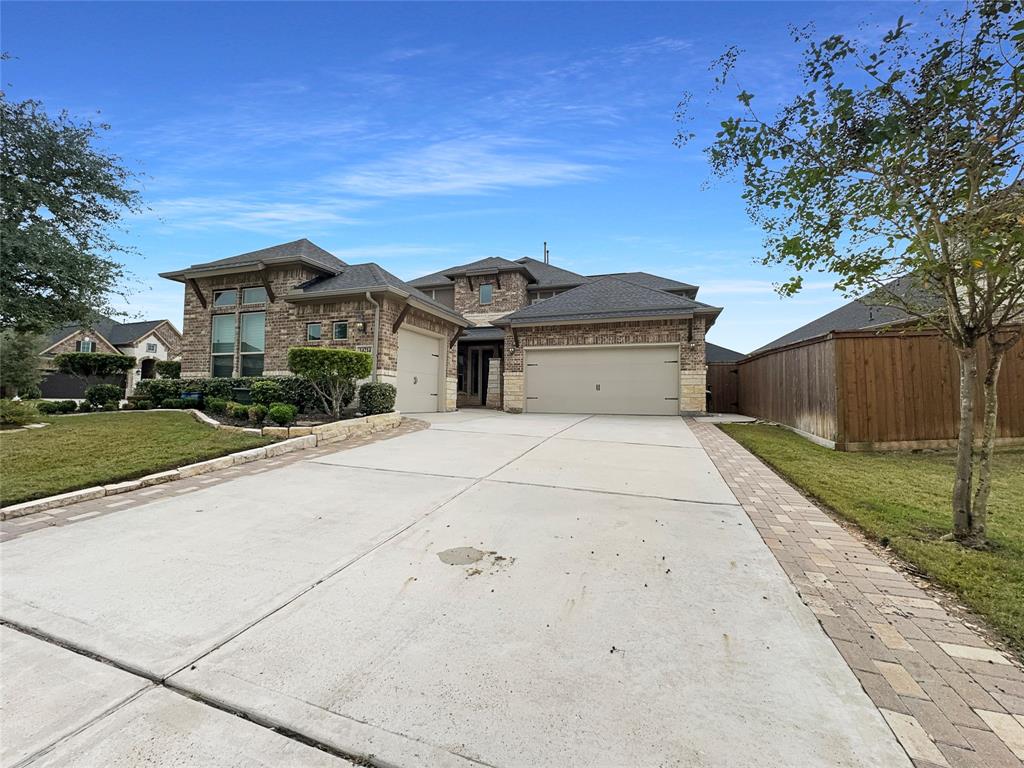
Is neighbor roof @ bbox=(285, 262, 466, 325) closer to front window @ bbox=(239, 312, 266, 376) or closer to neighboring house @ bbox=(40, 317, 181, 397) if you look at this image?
front window @ bbox=(239, 312, 266, 376)

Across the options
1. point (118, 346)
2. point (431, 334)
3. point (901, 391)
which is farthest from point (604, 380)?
point (118, 346)

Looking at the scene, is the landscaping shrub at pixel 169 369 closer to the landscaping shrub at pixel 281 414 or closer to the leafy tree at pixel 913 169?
the landscaping shrub at pixel 281 414

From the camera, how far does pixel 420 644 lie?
2.07 meters

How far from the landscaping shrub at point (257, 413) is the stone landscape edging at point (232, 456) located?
1.22 feet

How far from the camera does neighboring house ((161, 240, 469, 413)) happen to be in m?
11.5

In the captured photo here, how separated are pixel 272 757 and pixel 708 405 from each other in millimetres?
17458

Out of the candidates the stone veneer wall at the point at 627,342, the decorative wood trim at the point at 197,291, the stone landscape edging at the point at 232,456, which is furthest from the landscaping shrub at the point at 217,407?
the stone veneer wall at the point at 627,342

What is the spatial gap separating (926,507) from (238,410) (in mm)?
10997

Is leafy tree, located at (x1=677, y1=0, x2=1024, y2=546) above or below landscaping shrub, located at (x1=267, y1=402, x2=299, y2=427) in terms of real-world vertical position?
above

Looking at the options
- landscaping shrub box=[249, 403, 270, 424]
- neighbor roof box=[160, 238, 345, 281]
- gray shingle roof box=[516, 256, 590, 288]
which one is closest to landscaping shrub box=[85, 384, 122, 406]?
neighbor roof box=[160, 238, 345, 281]

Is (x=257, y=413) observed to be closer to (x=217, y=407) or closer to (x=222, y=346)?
(x=217, y=407)

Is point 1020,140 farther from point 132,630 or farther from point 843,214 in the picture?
point 132,630

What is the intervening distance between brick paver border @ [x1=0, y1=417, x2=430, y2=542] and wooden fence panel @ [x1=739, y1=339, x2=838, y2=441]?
8866 millimetres

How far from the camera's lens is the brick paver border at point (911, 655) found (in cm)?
150
